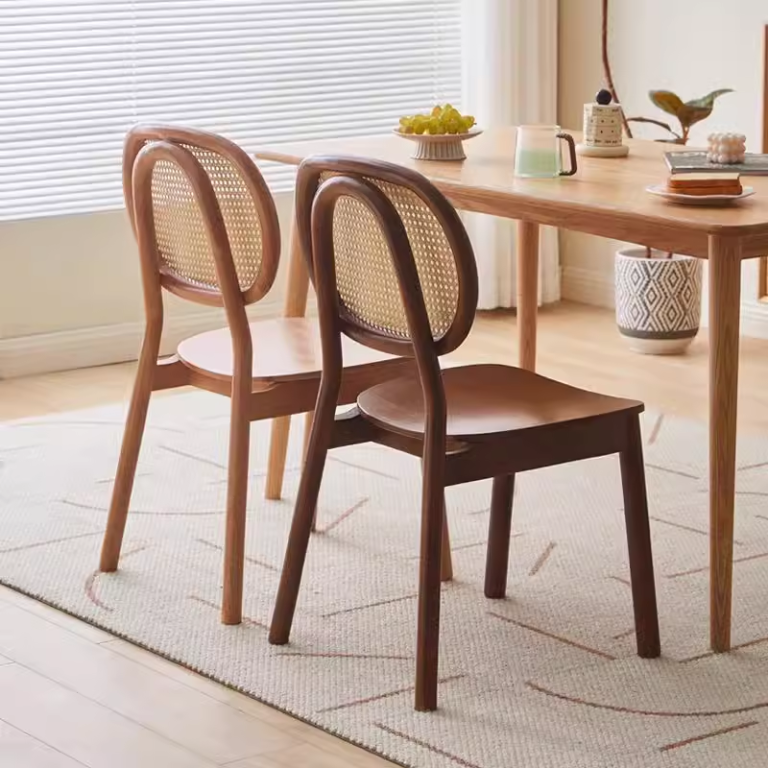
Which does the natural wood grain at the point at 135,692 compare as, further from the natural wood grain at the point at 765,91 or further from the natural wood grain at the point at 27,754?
the natural wood grain at the point at 765,91

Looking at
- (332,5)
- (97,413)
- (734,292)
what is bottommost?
(97,413)

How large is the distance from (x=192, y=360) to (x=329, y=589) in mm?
473

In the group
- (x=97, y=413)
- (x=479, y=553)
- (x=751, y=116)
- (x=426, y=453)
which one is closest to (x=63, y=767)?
(x=426, y=453)

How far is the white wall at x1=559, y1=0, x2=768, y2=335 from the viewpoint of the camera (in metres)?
4.61

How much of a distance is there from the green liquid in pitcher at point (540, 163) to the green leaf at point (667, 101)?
1547mm

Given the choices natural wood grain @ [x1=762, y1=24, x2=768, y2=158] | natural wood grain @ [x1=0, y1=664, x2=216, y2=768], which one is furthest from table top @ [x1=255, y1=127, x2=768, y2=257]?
natural wood grain @ [x1=762, y1=24, x2=768, y2=158]

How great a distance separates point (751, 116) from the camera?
4.61 meters

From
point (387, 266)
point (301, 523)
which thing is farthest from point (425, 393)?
point (301, 523)

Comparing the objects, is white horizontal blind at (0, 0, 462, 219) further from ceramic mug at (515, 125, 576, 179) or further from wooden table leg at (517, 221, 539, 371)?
ceramic mug at (515, 125, 576, 179)

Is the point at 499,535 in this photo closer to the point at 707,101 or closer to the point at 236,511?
the point at 236,511

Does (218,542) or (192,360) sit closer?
(192,360)

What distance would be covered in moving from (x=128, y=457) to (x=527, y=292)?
0.99 metres

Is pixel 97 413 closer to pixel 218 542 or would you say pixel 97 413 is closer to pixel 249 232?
pixel 218 542

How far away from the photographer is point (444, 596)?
2.78 metres
